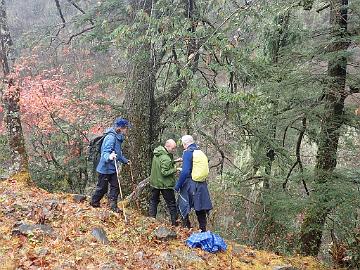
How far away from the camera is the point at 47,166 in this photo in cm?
1304

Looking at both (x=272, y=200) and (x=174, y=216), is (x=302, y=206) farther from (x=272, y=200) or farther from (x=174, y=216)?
(x=174, y=216)

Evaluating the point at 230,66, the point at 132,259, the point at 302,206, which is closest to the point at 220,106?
the point at 230,66

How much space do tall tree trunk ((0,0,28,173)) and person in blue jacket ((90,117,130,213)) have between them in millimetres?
2799

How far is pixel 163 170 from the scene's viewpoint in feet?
24.2

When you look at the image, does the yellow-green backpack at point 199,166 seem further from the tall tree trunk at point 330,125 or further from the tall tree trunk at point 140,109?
the tall tree trunk at point 140,109

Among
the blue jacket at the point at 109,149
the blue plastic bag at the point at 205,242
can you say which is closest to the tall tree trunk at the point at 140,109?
the blue jacket at the point at 109,149

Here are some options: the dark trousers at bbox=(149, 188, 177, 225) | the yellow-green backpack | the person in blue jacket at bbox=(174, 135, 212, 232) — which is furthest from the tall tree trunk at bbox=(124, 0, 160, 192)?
the yellow-green backpack

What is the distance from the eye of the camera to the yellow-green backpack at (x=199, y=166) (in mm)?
6973

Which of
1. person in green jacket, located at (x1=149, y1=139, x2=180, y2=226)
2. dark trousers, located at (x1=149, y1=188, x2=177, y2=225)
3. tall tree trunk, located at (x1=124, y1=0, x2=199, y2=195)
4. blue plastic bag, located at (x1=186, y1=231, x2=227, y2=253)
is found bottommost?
blue plastic bag, located at (x1=186, y1=231, x2=227, y2=253)

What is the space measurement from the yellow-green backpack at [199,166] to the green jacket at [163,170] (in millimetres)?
560

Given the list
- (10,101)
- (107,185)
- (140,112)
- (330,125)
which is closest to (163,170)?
(107,185)

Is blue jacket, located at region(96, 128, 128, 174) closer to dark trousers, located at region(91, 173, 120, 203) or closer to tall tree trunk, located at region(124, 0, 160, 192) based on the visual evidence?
dark trousers, located at region(91, 173, 120, 203)

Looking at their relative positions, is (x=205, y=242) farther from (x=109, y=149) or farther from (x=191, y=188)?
(x=109, y=149)

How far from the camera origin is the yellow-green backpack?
6973 millimetres
